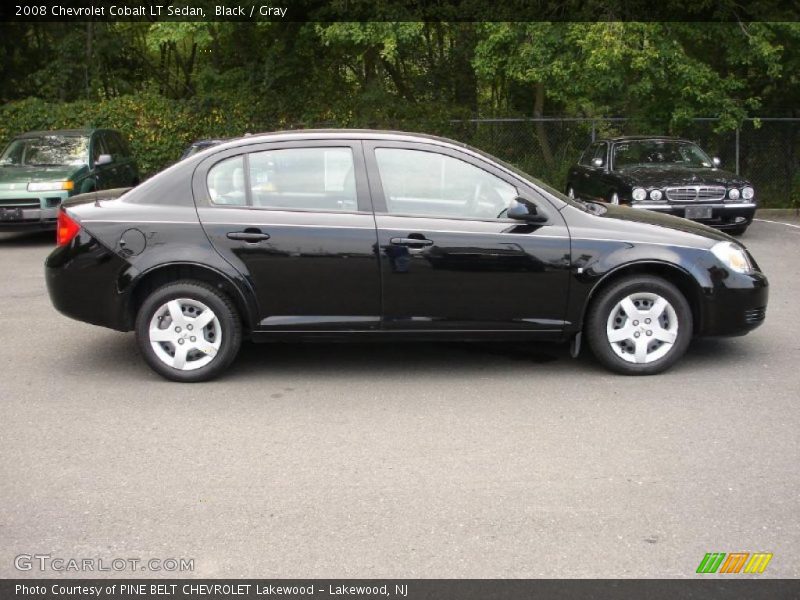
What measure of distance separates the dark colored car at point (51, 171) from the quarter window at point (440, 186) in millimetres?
8165

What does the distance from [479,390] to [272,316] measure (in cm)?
148

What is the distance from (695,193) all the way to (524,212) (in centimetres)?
744

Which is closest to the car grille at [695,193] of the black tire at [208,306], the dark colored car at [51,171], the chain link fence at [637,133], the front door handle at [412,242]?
the chain link fence at [637,133]

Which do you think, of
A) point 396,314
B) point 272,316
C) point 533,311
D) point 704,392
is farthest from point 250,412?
point 704,392

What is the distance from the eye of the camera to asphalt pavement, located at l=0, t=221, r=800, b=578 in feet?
13.0

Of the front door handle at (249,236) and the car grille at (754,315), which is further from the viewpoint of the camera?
the car grille at (754,315)

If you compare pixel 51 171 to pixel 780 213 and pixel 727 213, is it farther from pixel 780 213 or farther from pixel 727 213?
pixel 780 213

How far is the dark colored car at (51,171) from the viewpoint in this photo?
13102 mm

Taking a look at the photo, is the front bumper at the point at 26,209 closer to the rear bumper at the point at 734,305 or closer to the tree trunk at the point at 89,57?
the tree trunk at the point at 89,57

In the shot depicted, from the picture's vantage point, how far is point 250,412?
579 cm

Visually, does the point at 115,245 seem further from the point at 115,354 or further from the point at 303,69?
the point at 303,69


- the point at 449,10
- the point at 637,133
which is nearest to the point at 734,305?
the point at 637,133

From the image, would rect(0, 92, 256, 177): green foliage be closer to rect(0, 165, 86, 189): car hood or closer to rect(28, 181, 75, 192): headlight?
rect(0, 165, 86, 189): car hood
